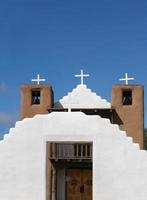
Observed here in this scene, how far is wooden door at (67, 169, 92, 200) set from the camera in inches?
1072

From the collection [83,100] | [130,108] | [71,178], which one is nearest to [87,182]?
[71,178]

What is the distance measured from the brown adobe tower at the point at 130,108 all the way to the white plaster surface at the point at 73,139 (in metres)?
9.37

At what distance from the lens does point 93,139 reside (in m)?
19.1

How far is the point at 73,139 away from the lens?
19281mm

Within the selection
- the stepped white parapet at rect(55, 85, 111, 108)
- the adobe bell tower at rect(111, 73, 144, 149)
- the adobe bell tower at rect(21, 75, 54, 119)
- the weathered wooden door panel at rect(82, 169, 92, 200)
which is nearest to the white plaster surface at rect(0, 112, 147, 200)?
the weathered wooden door panel at rect(82, 169, 92, 200)

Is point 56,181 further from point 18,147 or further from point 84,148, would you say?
point 18,147

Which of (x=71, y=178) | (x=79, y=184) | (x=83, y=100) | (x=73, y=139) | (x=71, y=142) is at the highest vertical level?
(x=83, y=100)

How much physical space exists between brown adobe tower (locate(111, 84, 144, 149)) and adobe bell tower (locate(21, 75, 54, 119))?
333cm

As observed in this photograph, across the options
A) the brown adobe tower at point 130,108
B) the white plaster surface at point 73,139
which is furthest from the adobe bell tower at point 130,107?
the white plaster surface at point 73,139

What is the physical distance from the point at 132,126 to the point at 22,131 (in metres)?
10.2

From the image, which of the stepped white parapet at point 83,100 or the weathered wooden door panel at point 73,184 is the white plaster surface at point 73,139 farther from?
the stepped white parapet at point 83,100

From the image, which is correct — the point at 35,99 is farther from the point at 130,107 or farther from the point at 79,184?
the point at 79,184

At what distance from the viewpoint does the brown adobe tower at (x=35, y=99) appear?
29.2m

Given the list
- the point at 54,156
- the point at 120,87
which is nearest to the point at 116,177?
the point at 54,156
